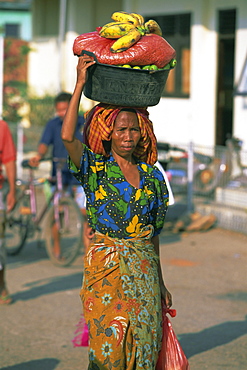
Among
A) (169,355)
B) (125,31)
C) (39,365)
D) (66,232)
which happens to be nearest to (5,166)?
(66,232)

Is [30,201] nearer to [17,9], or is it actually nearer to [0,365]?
[0,365]

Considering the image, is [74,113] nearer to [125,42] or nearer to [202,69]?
[125,42]

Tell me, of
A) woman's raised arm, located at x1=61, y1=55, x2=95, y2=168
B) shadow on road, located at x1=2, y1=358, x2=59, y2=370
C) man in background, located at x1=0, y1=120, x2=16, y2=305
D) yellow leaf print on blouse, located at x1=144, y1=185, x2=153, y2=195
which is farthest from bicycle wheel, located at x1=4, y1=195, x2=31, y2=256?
woman's raised arm, located at x1=61, y1=55, x2=95, y2=168

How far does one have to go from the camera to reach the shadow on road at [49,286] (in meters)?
7.29

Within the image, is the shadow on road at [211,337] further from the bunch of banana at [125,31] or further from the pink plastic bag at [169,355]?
the bunch of banana at [125,31]

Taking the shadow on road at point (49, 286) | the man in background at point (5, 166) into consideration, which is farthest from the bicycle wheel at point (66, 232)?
the man in background at point (5, 166)

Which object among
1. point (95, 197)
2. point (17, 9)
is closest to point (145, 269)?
point (95, 197)

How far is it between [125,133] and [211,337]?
108 inches

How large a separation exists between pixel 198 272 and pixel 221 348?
8.55 feet

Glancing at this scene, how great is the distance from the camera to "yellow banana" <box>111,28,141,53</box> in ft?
12.5

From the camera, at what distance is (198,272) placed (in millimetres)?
8289

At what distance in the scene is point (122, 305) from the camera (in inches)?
149

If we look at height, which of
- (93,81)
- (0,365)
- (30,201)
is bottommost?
(0,365)

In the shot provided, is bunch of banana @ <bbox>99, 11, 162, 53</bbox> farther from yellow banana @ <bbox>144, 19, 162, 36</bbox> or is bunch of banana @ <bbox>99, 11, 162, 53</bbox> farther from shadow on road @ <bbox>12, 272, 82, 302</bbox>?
shadow on road @ <bbox>12, 272, 82, 302</bbox>
